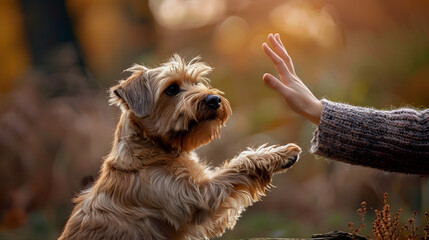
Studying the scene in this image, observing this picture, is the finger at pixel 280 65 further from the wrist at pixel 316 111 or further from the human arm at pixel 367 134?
the wrist at pixel 316 111

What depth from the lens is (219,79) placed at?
336 inches

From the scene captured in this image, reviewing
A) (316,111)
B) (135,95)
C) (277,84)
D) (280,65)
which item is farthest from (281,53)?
(135,95)

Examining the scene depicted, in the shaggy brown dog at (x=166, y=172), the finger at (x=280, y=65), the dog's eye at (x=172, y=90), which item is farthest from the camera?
the dog's eye at (x=172, y=90)

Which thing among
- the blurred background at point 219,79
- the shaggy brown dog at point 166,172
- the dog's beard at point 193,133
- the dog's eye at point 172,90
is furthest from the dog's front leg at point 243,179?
the blurred background at point 219,79

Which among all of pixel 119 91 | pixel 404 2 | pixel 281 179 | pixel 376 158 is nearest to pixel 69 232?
pixel 119 91

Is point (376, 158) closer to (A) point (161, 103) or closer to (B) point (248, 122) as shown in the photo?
(A) point (161, 103)

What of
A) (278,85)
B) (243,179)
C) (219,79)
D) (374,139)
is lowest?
(243,179)

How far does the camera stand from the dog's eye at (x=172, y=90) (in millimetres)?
3375

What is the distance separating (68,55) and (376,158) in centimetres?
748

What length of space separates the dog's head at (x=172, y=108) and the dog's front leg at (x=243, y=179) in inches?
12.6

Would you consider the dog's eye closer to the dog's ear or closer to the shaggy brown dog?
the shaggy brown dog

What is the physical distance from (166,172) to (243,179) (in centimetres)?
55

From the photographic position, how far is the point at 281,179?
7.64m

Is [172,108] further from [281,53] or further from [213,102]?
[281,53]
